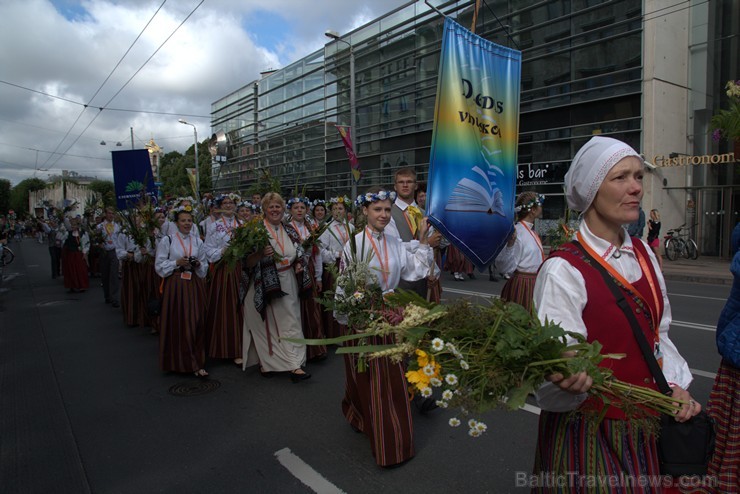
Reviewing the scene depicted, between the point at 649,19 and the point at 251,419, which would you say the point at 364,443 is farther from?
the point at 649,19

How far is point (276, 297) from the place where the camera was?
546 cm

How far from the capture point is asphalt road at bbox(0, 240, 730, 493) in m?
3.39

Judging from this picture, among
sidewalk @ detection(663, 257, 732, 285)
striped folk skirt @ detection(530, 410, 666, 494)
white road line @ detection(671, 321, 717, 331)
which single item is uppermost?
striped folk skirt @ detection(530, 410, 666, 494)

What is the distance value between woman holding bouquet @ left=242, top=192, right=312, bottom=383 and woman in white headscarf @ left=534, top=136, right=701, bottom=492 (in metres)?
3.90

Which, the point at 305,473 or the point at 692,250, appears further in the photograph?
the point at 692,250

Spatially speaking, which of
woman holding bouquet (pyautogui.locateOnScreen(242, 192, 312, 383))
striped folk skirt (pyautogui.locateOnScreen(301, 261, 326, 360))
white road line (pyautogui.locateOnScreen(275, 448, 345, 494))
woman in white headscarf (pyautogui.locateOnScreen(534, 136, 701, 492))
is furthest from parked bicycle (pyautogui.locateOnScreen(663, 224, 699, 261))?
woman in white headscarf (pyautogui.locateOnScreen(534, 136, 701, 492))

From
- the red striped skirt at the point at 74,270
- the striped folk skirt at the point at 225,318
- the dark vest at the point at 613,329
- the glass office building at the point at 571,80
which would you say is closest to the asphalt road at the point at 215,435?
the striped folk skirt at the point at 225,318

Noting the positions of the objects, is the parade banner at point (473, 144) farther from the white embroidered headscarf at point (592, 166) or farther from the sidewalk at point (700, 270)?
the sidewalk at point (700, 270)

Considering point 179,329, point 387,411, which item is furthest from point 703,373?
point 179,329

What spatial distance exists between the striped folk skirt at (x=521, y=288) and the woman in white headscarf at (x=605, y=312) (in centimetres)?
268

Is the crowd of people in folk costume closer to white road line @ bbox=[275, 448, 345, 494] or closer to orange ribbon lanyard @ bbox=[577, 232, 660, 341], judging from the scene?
orange ribbon lanyard @ bbox=[577, 232, 660, 341]

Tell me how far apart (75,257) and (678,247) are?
18.3 meters

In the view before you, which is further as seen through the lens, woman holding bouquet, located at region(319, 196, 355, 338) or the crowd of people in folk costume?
woman holding bouquet, located at region(319, 196, 355, 338)

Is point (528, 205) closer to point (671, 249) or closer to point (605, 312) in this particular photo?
point (605, 312)
